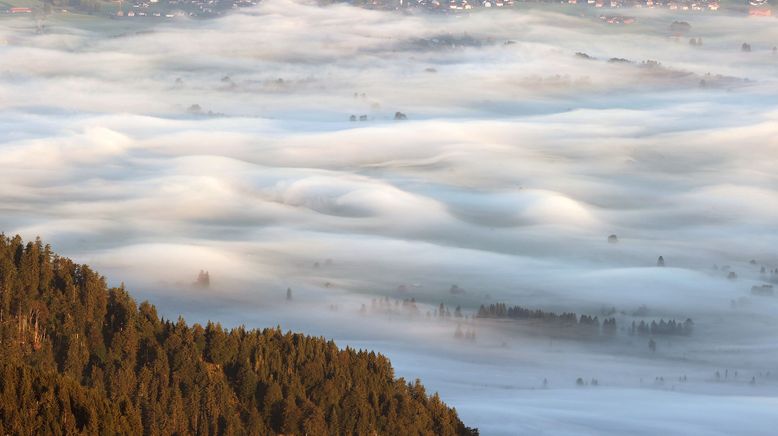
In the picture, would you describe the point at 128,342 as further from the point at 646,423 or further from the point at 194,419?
the point at 646,423

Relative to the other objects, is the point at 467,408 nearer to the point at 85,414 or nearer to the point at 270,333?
the point at 270,333

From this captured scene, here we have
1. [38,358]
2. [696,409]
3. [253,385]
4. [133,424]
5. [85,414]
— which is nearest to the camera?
[85,414]

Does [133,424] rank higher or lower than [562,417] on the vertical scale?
higher

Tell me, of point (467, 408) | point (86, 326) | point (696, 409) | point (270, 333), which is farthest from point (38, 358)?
point (696, 409)

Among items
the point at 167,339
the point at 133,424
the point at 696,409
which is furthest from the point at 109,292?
the point at 696,409

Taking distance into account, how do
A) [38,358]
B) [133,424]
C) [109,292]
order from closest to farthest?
[133,424] < [38,358] < [109,292]

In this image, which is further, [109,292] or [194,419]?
[109,292]
